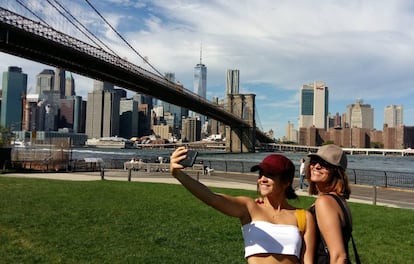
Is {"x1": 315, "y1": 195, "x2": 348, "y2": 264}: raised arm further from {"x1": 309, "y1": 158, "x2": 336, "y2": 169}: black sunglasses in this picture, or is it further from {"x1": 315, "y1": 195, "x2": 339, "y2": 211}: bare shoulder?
{"x1": 309, "y1": 158, "x2": 336, "y2": 169}: black sunglasses

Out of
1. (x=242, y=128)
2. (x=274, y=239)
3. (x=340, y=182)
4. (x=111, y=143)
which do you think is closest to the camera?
(x=274, y=239)

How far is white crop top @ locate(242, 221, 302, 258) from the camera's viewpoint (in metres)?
2.39

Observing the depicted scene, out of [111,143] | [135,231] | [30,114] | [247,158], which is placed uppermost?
[30,114]

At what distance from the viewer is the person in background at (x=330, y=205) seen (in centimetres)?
228

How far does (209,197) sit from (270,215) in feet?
1.18

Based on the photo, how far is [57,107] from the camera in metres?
180

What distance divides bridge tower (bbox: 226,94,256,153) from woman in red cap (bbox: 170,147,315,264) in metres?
90.3

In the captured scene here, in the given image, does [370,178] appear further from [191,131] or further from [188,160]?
[191,131]

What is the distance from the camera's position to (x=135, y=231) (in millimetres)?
7289

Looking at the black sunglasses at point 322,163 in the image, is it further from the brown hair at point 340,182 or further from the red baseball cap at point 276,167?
the red baseball cap at point 276,167

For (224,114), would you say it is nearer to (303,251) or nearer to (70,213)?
(70,213)

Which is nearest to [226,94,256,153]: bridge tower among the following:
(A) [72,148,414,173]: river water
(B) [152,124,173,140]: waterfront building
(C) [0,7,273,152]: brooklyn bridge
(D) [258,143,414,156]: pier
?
(A) [72,148,414,173]: river water

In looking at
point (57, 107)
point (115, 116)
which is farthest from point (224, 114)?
point (57, 107)

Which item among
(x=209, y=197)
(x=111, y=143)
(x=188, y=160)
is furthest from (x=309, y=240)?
(x=111, y=143)
